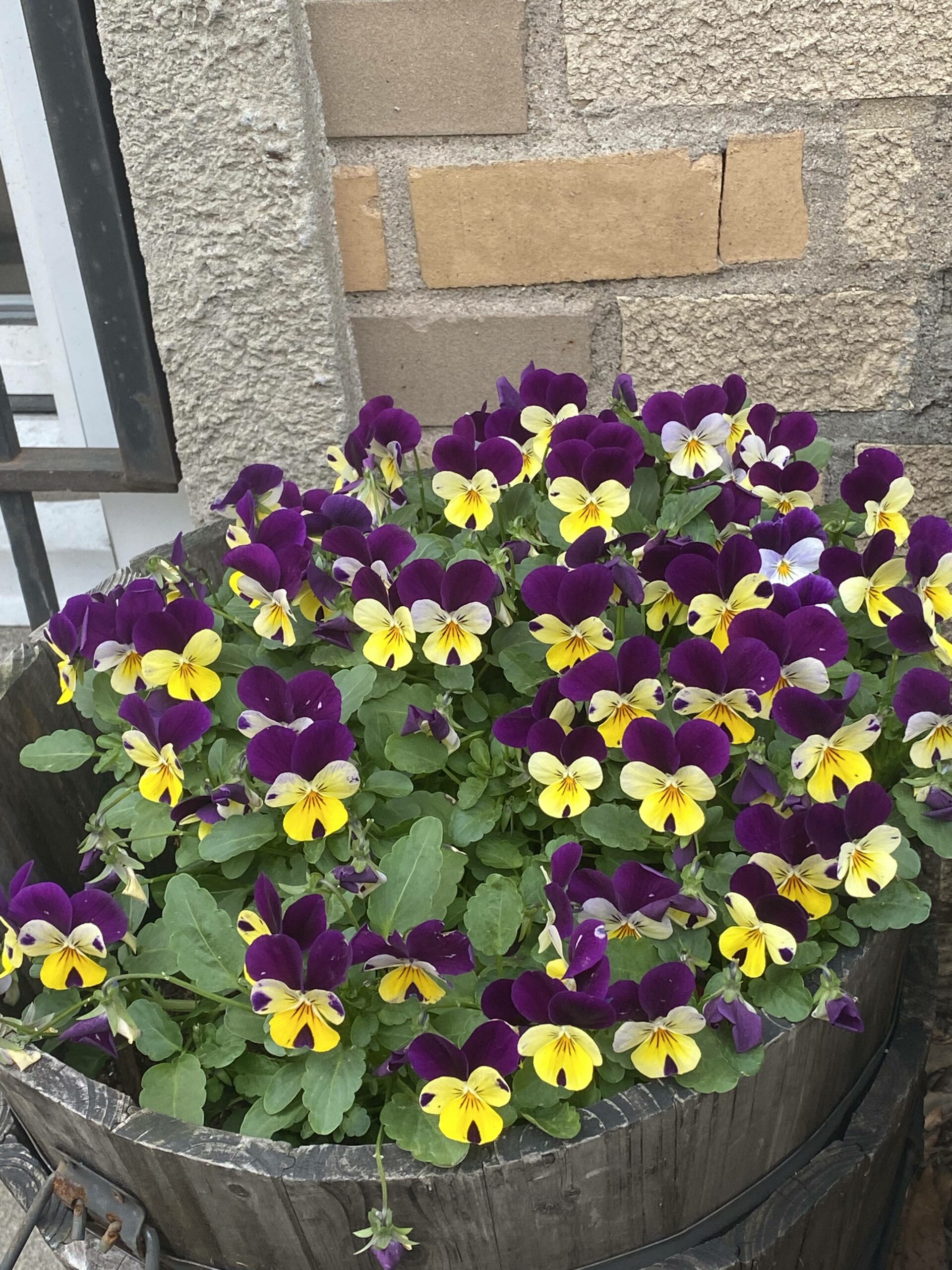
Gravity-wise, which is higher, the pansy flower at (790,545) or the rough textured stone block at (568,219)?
the rough textured stone block at (568,219)

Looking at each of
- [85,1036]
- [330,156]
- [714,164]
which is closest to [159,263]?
[330,156]

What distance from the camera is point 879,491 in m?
0.93

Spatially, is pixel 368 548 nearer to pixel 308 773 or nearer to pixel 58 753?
pixel 308 773

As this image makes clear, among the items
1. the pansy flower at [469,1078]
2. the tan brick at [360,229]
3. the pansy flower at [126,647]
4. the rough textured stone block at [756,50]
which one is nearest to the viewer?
the pansy flower at [469,1078]

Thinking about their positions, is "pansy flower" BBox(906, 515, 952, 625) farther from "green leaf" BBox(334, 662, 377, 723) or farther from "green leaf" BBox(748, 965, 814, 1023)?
"green leaf" BBox(334, 662, 377, 723)

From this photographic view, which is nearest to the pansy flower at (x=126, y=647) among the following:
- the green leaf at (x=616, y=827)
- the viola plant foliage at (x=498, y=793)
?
the viola plant foliage at (x=498, y=793)

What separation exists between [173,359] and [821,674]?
0.90 meters

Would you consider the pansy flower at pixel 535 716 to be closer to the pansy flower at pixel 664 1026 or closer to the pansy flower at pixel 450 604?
the pansy flower at pixel 450 604

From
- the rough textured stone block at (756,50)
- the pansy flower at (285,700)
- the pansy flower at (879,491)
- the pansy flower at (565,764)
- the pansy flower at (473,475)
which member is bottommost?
the pansy flower at (565,764)

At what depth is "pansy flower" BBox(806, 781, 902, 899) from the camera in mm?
716

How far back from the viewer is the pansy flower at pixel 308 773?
75 cm

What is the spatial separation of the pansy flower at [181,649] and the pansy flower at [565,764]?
257mm

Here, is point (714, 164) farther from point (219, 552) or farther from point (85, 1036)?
point (85, 1036)

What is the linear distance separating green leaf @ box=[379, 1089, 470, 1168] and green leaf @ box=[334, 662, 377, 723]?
27 centimetres
